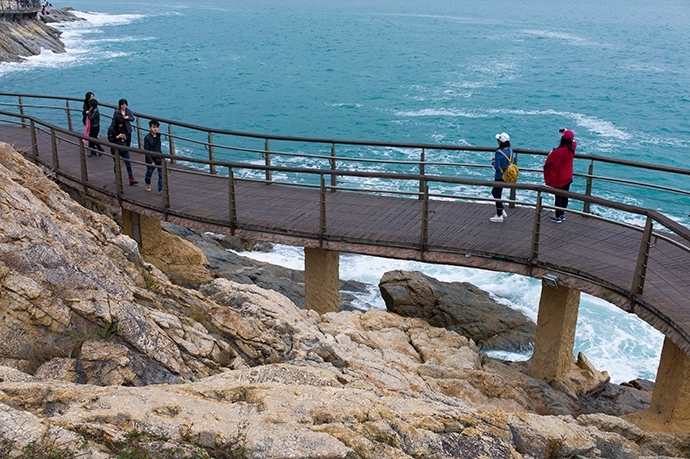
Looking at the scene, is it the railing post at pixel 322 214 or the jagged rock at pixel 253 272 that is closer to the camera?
the railing post at pixel 322 214

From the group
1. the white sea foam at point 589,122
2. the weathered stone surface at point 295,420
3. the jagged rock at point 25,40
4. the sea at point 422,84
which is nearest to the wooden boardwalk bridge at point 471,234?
the weathered stone surface at point 295,420

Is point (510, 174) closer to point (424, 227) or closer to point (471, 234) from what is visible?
point (471, 234)

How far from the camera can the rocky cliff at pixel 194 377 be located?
5.05m

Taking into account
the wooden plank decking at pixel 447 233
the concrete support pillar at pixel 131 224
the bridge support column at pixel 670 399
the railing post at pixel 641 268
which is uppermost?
the railing post at pixel 641 268

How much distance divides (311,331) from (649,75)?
61.2 meters

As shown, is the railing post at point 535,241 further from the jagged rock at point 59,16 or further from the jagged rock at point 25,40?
the jagged rock at point 59,16

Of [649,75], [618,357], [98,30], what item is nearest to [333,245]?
[618,357]

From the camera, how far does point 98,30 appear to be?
85.6 meters

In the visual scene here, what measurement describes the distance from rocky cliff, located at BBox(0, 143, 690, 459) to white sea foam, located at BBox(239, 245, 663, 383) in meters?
8.68

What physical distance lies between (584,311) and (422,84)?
38.9m

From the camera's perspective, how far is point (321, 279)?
487 inches

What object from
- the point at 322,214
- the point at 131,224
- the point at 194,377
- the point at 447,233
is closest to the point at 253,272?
the point at 131,224

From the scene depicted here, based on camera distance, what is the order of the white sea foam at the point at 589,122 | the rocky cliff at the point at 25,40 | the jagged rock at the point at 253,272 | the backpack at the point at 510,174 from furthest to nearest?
the rocky cliff at the point at 25,40
the white sea foam at the point at 589,122
the jagged rock at the point at 253,272
the backpack at the point at 510,174

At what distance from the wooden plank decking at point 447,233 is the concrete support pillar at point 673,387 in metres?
0.77
